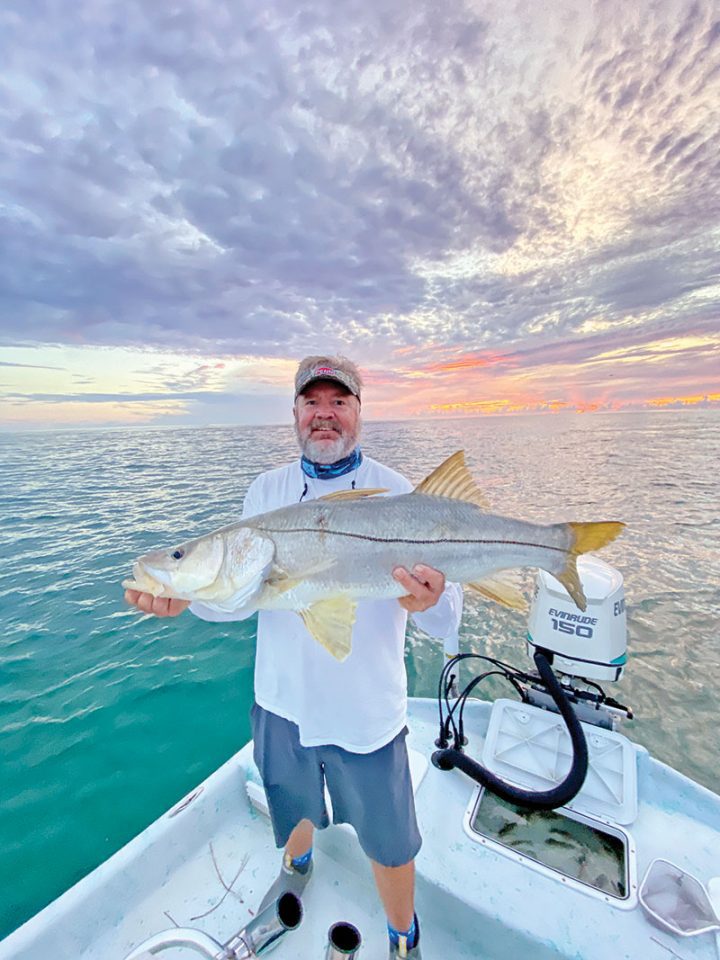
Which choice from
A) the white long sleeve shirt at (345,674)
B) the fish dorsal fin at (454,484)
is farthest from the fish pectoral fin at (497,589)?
the fish dorsal fin at (454,484)

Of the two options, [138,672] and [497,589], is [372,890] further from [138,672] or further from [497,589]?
[138,672]

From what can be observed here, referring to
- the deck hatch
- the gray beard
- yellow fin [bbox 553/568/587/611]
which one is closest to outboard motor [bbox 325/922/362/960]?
the deck hatch

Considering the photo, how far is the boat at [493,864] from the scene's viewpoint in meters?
2.30

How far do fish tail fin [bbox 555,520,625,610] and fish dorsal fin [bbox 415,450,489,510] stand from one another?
51 cm

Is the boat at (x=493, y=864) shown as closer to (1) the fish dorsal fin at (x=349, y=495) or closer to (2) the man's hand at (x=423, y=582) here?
(2) the man's hand at (x=423, y=582)

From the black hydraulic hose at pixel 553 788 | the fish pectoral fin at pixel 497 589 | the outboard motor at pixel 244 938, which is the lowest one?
the outboard motor at pixel 244 938

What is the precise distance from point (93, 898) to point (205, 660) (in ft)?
13.1

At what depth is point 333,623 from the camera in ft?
6.60

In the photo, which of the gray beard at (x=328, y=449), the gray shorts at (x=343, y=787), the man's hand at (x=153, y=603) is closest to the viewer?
the man's hand at (x=153, y=603)

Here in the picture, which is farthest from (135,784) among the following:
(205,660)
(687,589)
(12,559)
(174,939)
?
(687,589)

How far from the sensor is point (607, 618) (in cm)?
337

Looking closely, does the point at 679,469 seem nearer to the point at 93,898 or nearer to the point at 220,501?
the point at 220,501

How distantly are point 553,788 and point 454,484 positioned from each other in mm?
2218

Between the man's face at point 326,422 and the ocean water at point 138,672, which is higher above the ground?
the man's face at point 326,422
